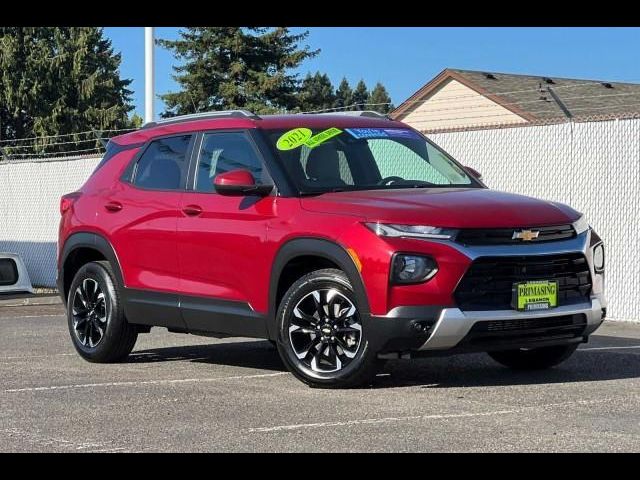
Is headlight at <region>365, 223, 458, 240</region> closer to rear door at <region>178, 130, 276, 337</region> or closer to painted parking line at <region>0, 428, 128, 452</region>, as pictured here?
rear door at <region>178, 130, 276, 337</region>

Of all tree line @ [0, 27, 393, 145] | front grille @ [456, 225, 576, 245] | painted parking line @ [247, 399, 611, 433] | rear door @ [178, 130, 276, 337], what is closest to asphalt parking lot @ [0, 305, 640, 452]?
painted parking line @ [247, 399, 611, 433]

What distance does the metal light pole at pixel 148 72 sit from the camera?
2019 cm

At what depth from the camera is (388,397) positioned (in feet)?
25.3

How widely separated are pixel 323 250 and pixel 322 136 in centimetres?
125

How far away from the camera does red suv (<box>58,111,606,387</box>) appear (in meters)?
7.71

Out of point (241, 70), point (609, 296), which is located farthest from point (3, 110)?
point (609, 296)

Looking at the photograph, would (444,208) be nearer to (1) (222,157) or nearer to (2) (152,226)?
(1) (222,157)

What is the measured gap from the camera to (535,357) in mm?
9016

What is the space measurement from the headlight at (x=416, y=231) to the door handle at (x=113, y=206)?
2810 mm

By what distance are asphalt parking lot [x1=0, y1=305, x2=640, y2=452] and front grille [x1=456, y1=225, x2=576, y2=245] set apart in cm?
97

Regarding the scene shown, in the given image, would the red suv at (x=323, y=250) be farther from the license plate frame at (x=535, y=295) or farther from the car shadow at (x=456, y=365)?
the car shadow at (x=456, y=365)

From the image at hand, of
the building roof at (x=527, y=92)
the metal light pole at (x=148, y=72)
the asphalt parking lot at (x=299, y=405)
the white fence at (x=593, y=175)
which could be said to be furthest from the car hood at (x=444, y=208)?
the building roof at (x=527, y=92)
